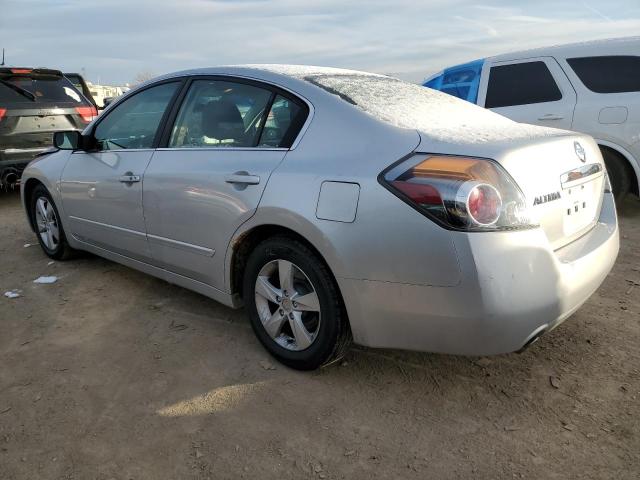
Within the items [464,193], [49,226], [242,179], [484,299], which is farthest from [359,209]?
[49,226]

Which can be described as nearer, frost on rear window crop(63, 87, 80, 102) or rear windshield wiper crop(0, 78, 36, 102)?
rear windshield wiper crop(0, 78, 36, 102)

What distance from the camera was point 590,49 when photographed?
5.33 meters

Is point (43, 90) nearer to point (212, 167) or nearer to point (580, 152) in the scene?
point (212, 167)

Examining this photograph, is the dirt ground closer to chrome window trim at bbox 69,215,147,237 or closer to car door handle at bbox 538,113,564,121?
chrome window trim at bbox 69,215,147,237

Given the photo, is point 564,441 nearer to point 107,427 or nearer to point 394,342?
point 394,342

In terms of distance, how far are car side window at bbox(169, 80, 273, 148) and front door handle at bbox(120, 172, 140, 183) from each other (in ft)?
1.07

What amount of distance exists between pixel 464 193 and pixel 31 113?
21.7 feet

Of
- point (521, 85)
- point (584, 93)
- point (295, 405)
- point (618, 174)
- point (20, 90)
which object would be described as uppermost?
point (20, 90)

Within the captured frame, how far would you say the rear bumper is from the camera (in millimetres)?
2025

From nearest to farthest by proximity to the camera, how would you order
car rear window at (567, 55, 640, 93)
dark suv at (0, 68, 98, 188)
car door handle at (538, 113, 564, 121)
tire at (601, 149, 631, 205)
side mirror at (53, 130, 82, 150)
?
side mirror at (53, 130, 82, 150), car rear window at (567, 55, 640, 93), tire at (601, 149, 631, 205), car door handle at (538, 113, 564, 121), dark suv at (0, 68, 98, 188)

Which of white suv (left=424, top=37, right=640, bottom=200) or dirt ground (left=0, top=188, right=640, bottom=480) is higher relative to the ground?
white suv (left=424, top=37, right=640, bottom=200)

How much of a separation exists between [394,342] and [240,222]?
985 mm

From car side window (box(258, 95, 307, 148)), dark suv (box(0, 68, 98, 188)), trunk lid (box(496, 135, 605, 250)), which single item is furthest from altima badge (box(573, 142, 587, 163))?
dark suv (box(0, 68, 98, 188))

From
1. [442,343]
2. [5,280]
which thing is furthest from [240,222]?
[5,280]
